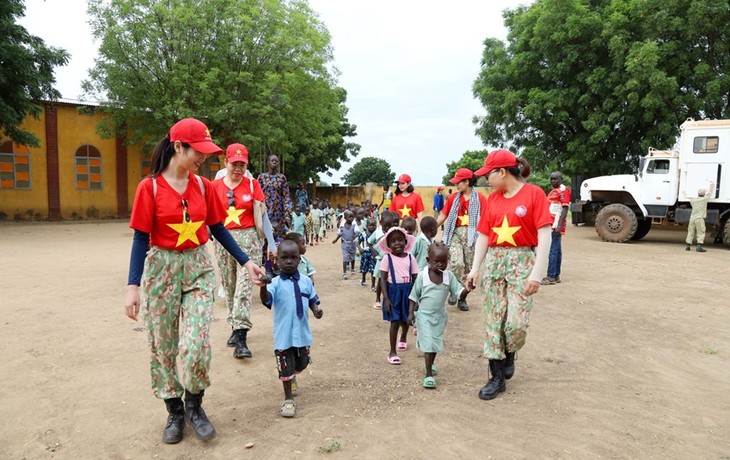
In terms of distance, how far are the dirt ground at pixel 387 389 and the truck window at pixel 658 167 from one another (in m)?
8.83

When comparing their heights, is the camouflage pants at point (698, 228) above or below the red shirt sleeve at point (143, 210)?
below

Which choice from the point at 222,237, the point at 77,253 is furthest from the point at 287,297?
the point at 77,253

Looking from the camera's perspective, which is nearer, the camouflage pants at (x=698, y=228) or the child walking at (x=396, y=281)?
the child walking at (x=396, y=281)

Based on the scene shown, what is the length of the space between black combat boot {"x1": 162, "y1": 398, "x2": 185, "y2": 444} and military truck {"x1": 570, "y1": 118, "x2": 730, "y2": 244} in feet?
47.7

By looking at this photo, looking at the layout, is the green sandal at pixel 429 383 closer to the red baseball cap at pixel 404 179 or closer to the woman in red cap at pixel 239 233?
the woman in red cap at pixel 239 233

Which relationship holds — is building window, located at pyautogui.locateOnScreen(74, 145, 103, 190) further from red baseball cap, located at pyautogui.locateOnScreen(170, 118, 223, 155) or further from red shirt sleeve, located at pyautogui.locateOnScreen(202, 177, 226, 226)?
red baseball cap, located at pyautogui.locateOnScreen(170, 118, 223, 155)

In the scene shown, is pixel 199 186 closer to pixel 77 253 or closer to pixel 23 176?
pixel 77 253

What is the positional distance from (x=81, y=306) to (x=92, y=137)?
21.5 meters

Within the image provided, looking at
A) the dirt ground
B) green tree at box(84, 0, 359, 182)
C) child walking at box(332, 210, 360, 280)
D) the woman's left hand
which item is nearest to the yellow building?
green tree at box(84, 0, 359, 182)

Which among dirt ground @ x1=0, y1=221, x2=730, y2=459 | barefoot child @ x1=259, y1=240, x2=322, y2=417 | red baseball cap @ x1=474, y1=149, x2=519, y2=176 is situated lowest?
dirt ground @ x1=0, y1=221, x2=730, y2=459

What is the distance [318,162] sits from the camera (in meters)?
37.2

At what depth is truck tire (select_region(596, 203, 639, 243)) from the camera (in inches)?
604

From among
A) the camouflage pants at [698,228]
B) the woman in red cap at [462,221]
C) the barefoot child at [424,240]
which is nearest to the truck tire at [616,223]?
the camouflage pants at [698,228]

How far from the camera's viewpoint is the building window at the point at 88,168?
25031 mm
